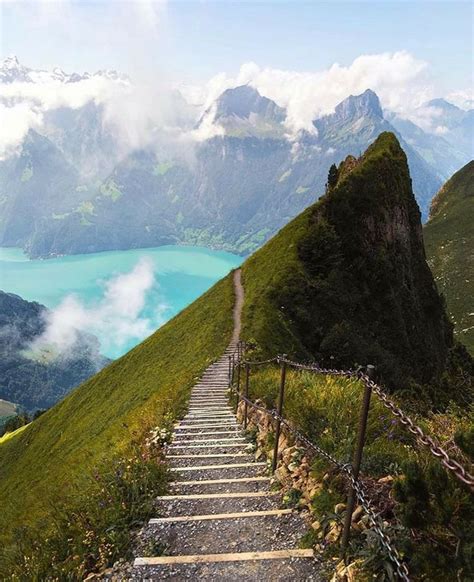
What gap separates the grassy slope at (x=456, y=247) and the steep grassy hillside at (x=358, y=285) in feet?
99.3

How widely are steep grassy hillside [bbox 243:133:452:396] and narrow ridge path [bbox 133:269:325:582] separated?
77.1 ft

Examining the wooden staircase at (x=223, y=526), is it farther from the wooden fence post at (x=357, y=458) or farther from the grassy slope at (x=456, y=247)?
the grassy slope at (x=456, y=247)

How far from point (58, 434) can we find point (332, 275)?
31.1 meters

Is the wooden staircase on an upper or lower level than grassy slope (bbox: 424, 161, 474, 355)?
lower

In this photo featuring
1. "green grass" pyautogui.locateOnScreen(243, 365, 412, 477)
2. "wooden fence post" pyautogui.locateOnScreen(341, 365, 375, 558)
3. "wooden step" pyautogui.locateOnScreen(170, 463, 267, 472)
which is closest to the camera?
"wooden fence post" pyautogui.locateOnScreen(341, 365, 375, 558)

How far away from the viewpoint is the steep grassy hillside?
38469 mm

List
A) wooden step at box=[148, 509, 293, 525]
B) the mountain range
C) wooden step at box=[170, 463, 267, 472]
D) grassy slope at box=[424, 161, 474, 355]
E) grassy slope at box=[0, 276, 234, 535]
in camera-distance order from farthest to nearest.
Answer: grassy slope at box=[424, 161, 474, 355] < the mountain range < grassy slope at box=[0, 276, 234, 535] < wooden step at box=[170, 463, 267, 472] < wooden step at box=[148, 509, 293, 525]

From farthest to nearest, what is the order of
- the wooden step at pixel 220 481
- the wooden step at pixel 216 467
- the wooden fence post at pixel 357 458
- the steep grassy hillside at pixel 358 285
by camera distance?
the steep grassy hillside at pixel 358 285, the wooden step at pixel 216 467, the wooden step at pixel 220 481, the wooden fence post at pixel 357 458

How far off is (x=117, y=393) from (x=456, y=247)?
97.6 meters

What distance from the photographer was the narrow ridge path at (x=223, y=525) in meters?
5.02

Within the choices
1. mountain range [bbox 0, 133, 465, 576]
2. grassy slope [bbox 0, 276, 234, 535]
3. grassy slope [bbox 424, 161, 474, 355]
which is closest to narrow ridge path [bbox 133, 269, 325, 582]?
grassy slope [bbox 0, 276, 234, 535]

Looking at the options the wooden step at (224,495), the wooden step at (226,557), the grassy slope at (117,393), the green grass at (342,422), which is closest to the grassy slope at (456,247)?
the grassy slope at (117,393)

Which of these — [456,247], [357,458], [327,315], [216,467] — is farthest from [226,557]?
[456,247]

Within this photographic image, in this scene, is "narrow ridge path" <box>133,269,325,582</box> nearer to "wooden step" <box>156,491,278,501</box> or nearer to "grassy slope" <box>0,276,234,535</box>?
"wooden step" <box>156,491,278,501</box>
